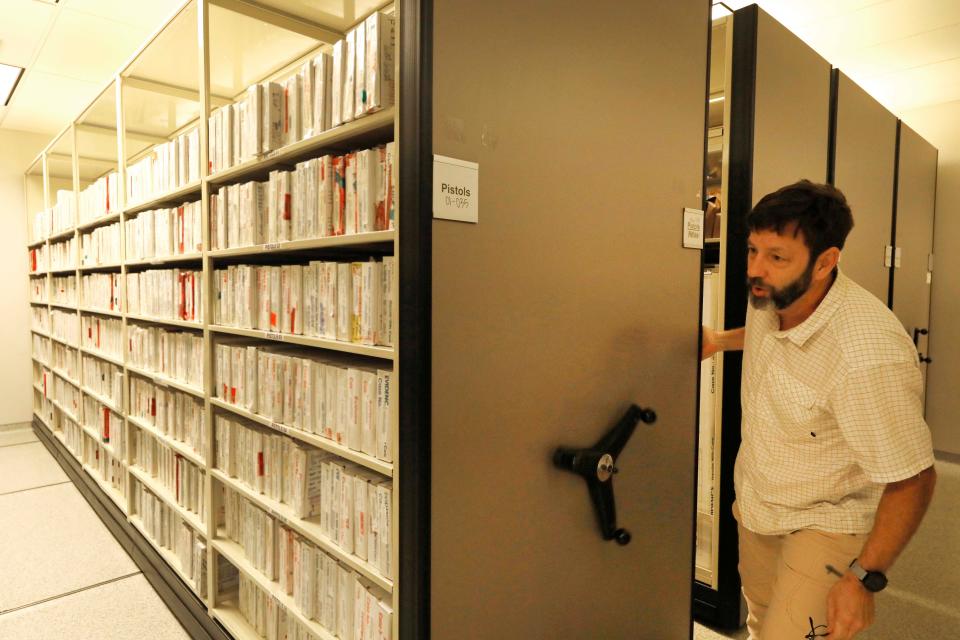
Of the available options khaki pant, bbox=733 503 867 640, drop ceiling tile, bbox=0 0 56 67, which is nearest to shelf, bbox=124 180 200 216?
drop ceiling tile, bbox=0 0 56 67

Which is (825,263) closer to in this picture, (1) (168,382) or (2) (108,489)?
(1) (168,382)

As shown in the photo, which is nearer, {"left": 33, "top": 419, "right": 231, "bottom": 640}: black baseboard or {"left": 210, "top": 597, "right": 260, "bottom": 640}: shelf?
{"left": 210, "top": 597, "right": 260, "bottom": 640}: shelf

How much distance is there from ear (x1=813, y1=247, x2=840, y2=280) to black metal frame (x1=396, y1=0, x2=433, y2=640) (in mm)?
1033

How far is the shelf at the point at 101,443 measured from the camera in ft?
10.4

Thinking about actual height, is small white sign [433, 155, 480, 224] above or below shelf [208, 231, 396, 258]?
above

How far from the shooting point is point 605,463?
1510 millimetres

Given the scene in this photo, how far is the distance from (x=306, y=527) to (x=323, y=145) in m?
1.08

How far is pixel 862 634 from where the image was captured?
2266mm

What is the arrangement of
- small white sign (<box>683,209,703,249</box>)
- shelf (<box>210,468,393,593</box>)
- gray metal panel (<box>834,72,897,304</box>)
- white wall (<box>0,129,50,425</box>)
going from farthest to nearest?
1. white wall (<box>0,129,50,425</box>)
2. gray metal panel (<box>834,72,897,304</box>)
3. small white sign (<box>683,209,703,249</box>)
4. shelf (<box>210,468,393,593</box>)

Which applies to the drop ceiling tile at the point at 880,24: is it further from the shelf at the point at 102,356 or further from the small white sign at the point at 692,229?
the shelf at the point at 102,356

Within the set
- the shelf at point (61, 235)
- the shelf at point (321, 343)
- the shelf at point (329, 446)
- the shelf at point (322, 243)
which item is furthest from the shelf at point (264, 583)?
the shelf at point (61, 235)

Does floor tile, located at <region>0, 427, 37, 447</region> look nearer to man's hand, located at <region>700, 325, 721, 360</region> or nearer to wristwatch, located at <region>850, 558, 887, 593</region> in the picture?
man's hand, located at <region>700, 325, 721, 360</region>

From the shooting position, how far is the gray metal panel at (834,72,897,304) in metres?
2.77

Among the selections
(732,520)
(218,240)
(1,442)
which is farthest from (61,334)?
(732,520)
